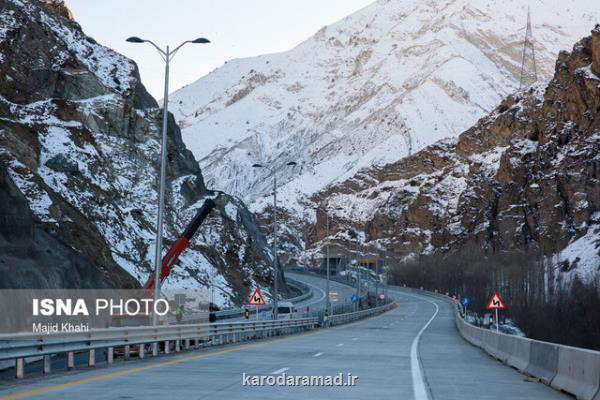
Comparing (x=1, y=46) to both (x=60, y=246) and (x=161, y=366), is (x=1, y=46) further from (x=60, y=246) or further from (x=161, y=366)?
(x=161, y=366)

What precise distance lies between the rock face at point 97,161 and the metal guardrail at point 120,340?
20.1 meters

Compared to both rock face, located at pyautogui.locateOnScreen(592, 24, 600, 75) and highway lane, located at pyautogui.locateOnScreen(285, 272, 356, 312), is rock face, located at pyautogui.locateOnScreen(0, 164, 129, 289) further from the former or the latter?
rock face, located at pyautogui.locateOnScreen(592, 24, 600, 75)

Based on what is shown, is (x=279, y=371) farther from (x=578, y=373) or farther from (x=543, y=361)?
(x=578, y=373)

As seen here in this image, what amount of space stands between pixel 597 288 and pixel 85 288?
3305 inches

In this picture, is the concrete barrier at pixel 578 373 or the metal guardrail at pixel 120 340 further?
the metal guardrail at pixel 120 340

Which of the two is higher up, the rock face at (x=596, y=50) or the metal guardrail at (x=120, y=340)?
the rock face at (x=596, y=50)

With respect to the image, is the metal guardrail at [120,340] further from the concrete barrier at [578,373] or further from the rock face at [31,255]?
the rock face at [31,255]

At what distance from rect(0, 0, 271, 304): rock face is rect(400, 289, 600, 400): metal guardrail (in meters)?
36.1

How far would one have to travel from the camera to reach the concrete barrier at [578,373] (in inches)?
573

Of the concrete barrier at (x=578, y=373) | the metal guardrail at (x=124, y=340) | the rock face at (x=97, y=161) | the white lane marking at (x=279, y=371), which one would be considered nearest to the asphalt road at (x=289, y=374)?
the white lane marking at (x=279, y=371)

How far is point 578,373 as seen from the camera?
15828 mm

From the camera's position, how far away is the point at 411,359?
1051 inches

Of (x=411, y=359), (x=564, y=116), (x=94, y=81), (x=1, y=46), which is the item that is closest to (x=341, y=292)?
(x=564, y=116)

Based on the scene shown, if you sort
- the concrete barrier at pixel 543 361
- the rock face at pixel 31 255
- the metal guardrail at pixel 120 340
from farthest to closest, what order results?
the rock face at pixel 31 255, the metal guardrail at pixel 120 340, the concrete barrier at pixel 543 361
